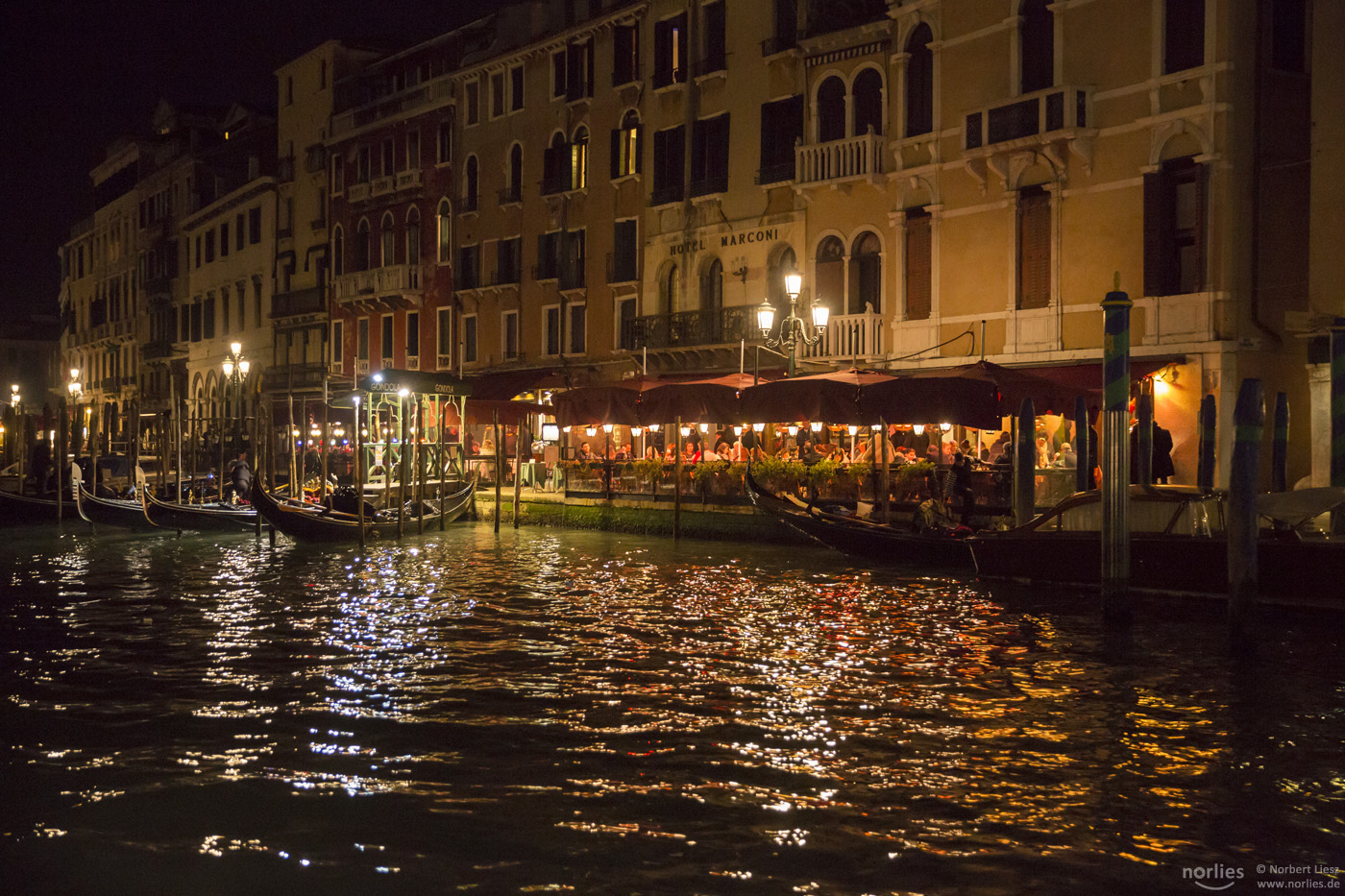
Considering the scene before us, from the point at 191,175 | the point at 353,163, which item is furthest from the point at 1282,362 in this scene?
the point at 191,175

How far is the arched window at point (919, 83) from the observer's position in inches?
904

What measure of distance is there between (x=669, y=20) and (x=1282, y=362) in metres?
15.3

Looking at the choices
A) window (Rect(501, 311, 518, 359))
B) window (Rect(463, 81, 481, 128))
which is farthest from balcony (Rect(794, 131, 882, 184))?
window (Rect(463, 81, 481, 128))

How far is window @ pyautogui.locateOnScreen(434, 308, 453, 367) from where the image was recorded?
3594cm

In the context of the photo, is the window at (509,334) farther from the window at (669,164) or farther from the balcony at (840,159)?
the balcony at (840,159)

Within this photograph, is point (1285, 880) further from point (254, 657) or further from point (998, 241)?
point (998, 241)

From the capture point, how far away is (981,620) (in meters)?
13.3

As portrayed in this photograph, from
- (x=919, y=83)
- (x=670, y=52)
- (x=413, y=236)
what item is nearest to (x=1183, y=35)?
(x=919, y=83)

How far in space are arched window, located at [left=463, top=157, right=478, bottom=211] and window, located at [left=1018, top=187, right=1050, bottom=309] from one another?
17.5m

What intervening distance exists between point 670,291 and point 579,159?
185 inches

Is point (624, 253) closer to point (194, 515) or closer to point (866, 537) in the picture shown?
point (194, 515)

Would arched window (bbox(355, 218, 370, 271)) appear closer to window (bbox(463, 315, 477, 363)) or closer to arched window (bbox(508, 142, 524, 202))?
window (bbox(463, 315, 477, 363))

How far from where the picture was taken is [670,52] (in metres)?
28.7

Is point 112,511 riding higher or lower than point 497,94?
lower
